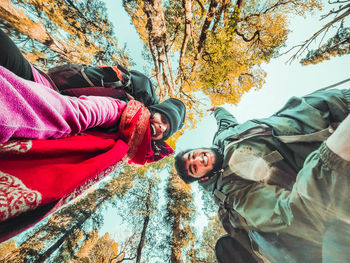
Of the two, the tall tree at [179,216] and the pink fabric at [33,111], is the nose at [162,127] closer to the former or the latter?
the pink fabric at [33,111]

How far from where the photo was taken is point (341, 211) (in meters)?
0.78

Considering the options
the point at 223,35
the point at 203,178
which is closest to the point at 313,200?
the point at 203,178

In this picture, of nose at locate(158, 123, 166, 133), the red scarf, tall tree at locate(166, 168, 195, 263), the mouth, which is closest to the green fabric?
the mouth

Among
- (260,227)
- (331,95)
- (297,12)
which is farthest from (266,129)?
(297,12)

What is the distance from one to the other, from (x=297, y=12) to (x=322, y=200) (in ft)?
13.4

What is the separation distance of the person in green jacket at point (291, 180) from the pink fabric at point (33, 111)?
1.41 m

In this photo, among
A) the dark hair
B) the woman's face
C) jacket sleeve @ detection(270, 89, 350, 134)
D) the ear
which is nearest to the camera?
jacket sleeve @ detection(270, 89, 350, 134)

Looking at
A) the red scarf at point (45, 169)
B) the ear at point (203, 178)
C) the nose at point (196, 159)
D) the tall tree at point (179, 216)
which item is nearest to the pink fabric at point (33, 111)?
the red scarf at point (45, 169)

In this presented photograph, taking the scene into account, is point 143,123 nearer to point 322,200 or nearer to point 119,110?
point 119,110

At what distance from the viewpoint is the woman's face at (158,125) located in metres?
1.64

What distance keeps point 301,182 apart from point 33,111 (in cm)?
145

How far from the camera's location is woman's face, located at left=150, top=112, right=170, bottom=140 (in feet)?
5.37

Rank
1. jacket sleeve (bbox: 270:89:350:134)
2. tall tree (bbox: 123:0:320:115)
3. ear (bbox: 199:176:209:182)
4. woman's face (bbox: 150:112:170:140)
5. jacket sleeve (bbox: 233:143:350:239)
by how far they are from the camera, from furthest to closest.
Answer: tall tree (bbox: 123:0:320:115)
ear (bbox: 199:176:209:182)
woman's face (bbox: 150:112:170:140)
jacket sleeve (bbox: 270:89:350:134)
jacket sleeve (bbox: 233:143:350:239)

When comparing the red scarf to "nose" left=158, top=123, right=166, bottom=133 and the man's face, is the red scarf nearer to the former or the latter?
"nose" left=158, top=123, right=166, bottom=133
